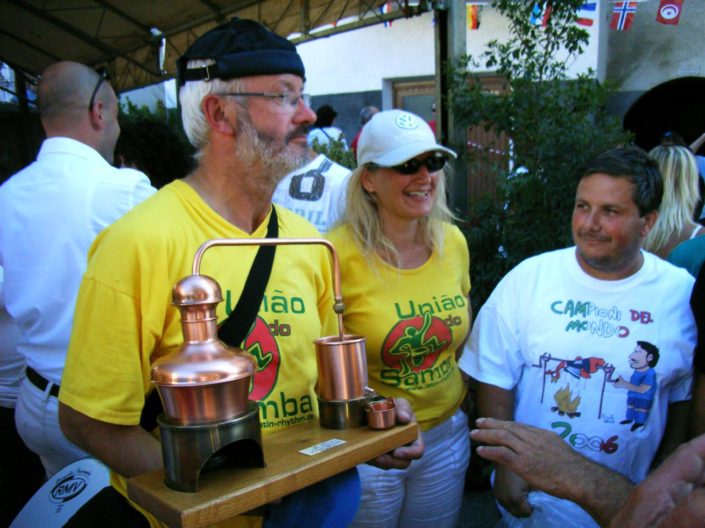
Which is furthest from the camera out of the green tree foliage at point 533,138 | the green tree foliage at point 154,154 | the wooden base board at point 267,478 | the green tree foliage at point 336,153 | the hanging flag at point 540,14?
the green tree foliage at point 336,153

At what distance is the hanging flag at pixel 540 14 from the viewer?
4.45 metres

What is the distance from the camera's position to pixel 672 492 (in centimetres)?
135

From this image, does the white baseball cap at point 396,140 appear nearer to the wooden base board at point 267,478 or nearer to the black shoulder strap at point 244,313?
the black shoulder strap at point 244,313

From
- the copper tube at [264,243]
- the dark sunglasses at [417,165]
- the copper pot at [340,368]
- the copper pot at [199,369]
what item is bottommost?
the copper pot at [340,368]

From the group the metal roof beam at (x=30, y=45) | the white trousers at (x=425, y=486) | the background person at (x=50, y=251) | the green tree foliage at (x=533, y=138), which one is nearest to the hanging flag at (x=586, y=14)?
the green tree foliage at (x=533, y=138)

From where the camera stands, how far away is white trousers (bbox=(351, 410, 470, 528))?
224cm

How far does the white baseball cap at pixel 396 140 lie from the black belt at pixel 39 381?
154cm

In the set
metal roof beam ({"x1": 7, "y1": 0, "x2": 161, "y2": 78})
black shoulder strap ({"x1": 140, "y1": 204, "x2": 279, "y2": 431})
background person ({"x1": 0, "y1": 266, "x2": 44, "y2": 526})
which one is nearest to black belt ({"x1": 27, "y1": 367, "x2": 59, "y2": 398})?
background person ({"x1": 0, "y1": 266, "x2": 44, "y2": 526})

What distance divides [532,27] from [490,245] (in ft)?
5.70

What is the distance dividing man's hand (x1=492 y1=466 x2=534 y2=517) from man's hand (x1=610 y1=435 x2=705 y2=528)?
27.7 inches

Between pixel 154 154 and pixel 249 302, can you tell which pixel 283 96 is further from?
Answer: pixel 154 154

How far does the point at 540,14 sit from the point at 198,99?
12.2ft

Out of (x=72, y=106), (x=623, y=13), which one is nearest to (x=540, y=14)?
(x=623, y=13)

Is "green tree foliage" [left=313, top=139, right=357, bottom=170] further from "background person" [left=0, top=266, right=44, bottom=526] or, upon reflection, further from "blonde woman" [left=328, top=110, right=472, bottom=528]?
"background person" [left=0, top=266, right=44, bottom=526]
